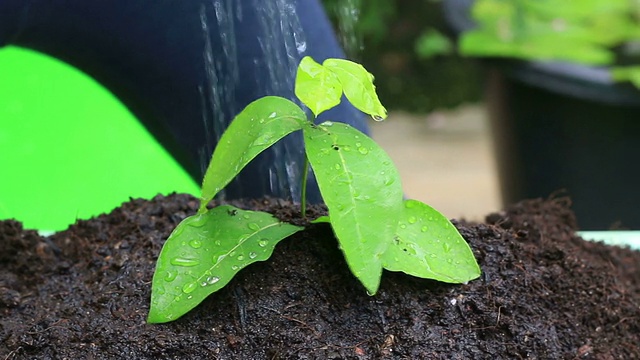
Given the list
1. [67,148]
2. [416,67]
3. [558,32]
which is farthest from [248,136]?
[416,67]

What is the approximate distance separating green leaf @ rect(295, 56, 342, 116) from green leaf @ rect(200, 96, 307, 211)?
0.02 meters

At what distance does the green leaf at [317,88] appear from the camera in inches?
21.6

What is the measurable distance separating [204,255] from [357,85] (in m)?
0.18

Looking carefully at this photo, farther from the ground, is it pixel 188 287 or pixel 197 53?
pixel 197 53

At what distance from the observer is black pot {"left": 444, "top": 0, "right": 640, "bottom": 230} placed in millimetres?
1554

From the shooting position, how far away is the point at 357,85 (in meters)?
0.56

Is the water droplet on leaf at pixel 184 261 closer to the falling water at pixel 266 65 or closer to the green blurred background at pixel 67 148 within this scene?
the falling water at pixel 266 65

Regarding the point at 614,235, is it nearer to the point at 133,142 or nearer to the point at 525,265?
the point at 525,265

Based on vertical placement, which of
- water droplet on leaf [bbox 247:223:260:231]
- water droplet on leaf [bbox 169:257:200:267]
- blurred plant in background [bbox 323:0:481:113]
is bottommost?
water droplet on leaf [bbox 169:257:200:267]

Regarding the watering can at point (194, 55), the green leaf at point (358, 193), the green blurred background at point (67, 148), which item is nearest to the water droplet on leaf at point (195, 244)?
the green leaf at point (358, 193)

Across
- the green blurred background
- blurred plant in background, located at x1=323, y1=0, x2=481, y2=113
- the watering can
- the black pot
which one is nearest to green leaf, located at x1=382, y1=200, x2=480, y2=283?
the watering can

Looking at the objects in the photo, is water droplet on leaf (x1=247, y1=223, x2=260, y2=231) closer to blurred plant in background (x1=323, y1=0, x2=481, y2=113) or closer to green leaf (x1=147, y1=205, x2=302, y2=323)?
green leaf (x1=147, y1=205, x2=302, y2=323)

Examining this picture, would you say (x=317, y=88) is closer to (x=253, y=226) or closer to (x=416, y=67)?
(x=253, y=226)

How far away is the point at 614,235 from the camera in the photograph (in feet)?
2.86
